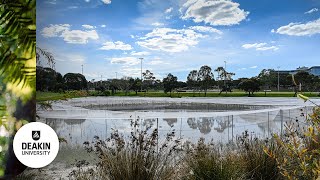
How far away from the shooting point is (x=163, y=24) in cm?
373

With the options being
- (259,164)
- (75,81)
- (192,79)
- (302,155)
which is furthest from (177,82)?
(302,155)

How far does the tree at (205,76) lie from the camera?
499cm

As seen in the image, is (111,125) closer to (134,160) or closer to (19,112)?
(19,112)

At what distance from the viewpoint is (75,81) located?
334cm

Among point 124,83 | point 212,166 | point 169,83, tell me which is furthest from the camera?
point 169,83

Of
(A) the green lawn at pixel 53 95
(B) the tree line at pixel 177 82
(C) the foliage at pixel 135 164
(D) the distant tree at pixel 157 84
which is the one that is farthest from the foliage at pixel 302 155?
(D) the distant tree at pixel 157 84

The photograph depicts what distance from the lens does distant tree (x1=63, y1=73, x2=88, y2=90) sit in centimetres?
318

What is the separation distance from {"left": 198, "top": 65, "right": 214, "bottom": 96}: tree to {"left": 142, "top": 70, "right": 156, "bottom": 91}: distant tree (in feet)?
2.36

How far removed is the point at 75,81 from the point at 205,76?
239 cm

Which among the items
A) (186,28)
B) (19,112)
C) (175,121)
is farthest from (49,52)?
(175,121)

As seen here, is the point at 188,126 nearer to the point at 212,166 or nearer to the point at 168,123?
the point at 168,123

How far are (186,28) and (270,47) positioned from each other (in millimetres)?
1045

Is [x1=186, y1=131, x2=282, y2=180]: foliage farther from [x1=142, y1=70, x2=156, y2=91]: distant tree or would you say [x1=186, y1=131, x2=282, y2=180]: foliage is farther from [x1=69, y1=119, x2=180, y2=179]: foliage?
[x1=142, y1=70, x2=156, y2=91]: distant tree

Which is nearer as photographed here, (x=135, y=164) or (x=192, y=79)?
(x=135, y=164)
